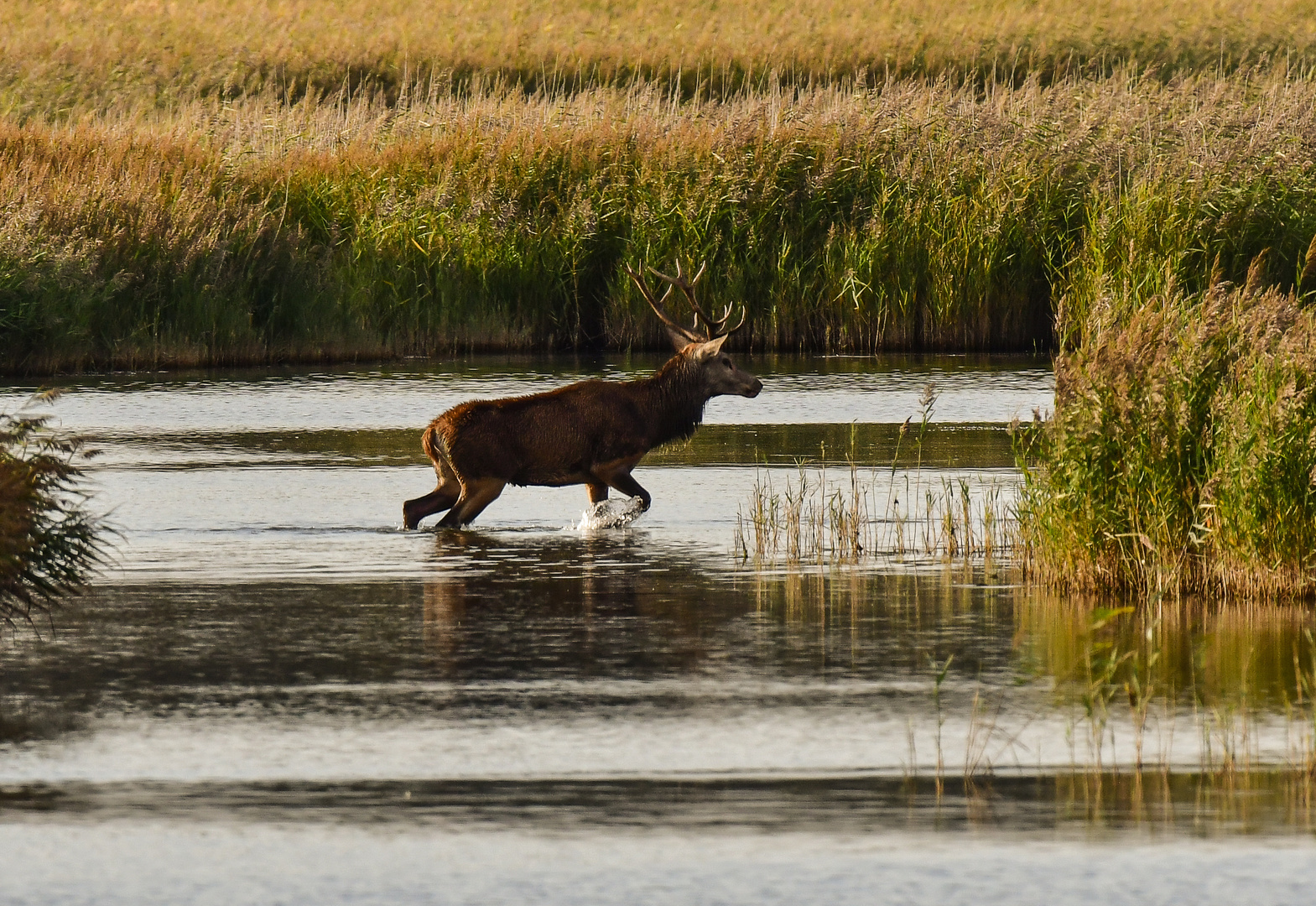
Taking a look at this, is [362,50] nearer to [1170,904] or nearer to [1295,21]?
[1295,21]

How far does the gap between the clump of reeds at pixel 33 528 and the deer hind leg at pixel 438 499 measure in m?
3.21

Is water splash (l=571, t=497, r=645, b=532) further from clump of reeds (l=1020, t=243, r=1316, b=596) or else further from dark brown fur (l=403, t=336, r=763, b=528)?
clump of reeds (l=1020, t=243, r=1316, b=596)

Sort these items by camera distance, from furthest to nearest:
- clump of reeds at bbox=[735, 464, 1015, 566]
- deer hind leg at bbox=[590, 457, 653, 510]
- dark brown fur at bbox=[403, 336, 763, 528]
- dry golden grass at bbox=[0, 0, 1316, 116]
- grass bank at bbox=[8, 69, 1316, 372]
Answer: dry golden grass at bbox=[0, 0, 1316, 116], grass bank at bbox=[8, 69, 1316, 372], deer hind leg at bbox=[590, 457, 653, 510], dark brown fur at bbox=[403, 336, 763, 528], clump of reeds at bbox=[735, 464, 1015, 566]

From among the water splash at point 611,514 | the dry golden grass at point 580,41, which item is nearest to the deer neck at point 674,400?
the water splash at point 611,514

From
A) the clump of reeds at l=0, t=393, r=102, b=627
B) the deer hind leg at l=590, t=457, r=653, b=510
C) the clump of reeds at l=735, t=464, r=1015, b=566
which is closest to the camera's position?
the clump of reeds at l=0, t=393, r=102, b=627

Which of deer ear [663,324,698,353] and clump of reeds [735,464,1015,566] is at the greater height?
deer ear [663,324,698,353]

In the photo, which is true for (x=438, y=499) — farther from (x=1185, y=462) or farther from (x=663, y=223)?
(x=663, y=223)

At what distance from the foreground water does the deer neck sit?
0.71 meters

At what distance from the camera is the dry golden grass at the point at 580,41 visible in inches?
1754

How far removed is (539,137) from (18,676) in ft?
54.9

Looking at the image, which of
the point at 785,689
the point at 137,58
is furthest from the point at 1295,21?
the point at 785,689

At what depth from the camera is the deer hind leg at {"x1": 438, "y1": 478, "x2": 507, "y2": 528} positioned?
40.6 ft

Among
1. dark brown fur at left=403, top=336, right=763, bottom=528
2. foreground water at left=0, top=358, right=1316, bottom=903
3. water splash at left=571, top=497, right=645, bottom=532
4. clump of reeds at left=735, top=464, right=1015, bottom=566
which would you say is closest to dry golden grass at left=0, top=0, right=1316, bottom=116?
dark brown fur at left=403, top=336, right=763, bottom=528

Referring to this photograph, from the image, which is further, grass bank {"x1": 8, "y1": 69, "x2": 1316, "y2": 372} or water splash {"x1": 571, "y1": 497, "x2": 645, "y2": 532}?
grass bank {"x1": 8, "y1": 69, "x2": 1316, "y2": 372}
